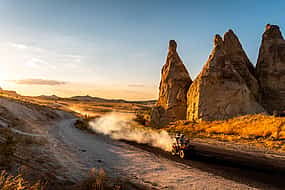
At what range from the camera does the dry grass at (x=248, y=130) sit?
22156 mm

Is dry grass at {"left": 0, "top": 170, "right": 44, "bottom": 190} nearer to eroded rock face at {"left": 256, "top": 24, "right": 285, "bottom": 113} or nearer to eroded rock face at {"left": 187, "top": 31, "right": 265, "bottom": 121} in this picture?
eroded rock face at {"left": 187, "top": 31, "right": 265, "bottom": 121}

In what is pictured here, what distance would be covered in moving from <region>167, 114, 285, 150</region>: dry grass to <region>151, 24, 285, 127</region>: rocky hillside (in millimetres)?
3842

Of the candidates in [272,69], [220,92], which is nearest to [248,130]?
[220,92]

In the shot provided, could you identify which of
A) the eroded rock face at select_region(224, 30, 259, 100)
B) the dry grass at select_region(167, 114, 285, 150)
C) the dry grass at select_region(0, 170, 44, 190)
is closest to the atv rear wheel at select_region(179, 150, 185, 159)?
the dry grass at select_region(167, 114, 285, 150)

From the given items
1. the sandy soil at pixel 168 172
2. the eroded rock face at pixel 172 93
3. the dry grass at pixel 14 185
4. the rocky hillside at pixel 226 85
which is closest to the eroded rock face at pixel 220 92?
the rocky hillside at pixel 226 85

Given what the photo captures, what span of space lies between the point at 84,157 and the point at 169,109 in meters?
27.3

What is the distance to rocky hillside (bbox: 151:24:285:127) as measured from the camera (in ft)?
110

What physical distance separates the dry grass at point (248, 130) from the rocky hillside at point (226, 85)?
3.84 metres

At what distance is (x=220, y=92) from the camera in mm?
33844

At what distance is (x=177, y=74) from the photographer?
42156 millimetres

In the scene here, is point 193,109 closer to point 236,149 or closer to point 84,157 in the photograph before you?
point 236,149

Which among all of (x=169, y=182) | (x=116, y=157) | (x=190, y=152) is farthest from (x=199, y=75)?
(x=169, y=182)

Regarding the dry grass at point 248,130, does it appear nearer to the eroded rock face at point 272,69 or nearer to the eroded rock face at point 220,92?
the eroded rock face at point 220,92

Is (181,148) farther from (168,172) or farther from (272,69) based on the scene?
(272,69)
